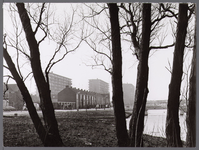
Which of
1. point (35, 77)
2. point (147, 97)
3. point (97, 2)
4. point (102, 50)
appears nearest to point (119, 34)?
point (102, 50)

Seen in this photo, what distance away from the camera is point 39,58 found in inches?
85.6

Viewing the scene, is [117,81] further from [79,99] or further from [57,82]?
[57,82]

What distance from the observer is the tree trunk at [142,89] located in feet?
6.73

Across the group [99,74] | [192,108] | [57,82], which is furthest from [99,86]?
[192,108]

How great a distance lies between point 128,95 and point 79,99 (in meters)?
0.56


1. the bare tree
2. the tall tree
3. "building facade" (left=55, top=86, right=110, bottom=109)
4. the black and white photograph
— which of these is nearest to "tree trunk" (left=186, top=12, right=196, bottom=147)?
the black and white photograph

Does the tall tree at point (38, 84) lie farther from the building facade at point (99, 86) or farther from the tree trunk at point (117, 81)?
the tree trunk at point (117, 81)

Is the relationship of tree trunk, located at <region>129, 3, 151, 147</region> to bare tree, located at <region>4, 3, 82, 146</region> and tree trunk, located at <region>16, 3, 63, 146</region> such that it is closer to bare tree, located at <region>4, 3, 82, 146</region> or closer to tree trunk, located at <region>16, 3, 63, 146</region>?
bare tree, located at <region>4, 3, 82, 146</region>

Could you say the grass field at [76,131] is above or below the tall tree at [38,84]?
below

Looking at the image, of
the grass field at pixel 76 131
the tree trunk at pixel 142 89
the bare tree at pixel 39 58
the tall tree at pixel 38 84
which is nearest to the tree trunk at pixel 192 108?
the grass field at pixel 76 131

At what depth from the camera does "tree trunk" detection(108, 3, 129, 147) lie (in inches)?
81.7

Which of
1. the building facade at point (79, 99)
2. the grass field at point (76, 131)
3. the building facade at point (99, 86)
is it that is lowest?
the grass field at point (76, 131)

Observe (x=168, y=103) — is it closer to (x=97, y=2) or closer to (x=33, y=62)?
(x=97, y=2)

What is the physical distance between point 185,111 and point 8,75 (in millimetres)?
A: 1903
